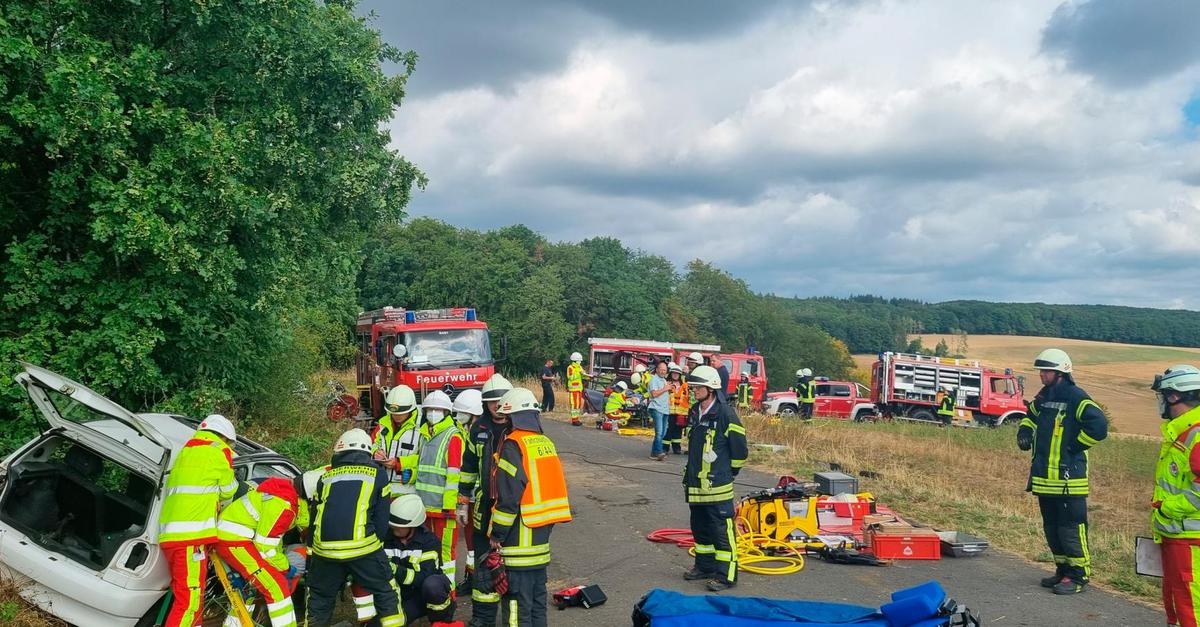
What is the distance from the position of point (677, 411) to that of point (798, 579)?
745cm

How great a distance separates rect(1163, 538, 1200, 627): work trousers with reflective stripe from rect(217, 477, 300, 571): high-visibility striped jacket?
5459 millimetres

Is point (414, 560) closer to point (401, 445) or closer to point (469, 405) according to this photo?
point (401, 445)

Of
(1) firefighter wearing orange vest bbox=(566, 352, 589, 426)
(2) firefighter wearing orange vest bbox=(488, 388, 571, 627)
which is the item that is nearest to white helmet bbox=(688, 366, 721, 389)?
(2) firefighter wearing orange vest bbox=(488, 388, 571, 627)

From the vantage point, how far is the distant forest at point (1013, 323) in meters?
78.7

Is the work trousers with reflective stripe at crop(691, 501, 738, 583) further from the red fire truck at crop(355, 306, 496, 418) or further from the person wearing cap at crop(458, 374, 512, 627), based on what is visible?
the red fire truck at crop(355, 306, 496, 418)

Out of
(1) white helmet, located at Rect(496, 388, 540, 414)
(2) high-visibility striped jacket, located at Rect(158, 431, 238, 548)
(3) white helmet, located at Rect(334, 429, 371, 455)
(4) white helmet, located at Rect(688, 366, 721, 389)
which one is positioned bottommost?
(2) high-visibility striped jacket, located at Rect(158, 431, 238, 548)

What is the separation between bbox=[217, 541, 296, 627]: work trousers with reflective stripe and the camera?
5.11m

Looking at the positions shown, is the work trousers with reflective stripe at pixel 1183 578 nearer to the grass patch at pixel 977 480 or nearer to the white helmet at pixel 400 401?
the grass patch at pixel 977 480

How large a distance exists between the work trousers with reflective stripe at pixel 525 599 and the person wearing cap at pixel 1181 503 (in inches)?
151

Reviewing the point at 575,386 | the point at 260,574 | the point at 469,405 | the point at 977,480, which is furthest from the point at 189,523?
the point at 575,386

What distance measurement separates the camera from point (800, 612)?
5.02m

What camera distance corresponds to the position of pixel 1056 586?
684 cm

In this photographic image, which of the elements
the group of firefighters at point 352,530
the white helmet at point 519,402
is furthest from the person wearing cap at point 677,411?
the white helmet at point 519,402

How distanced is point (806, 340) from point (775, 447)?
5227 cm
